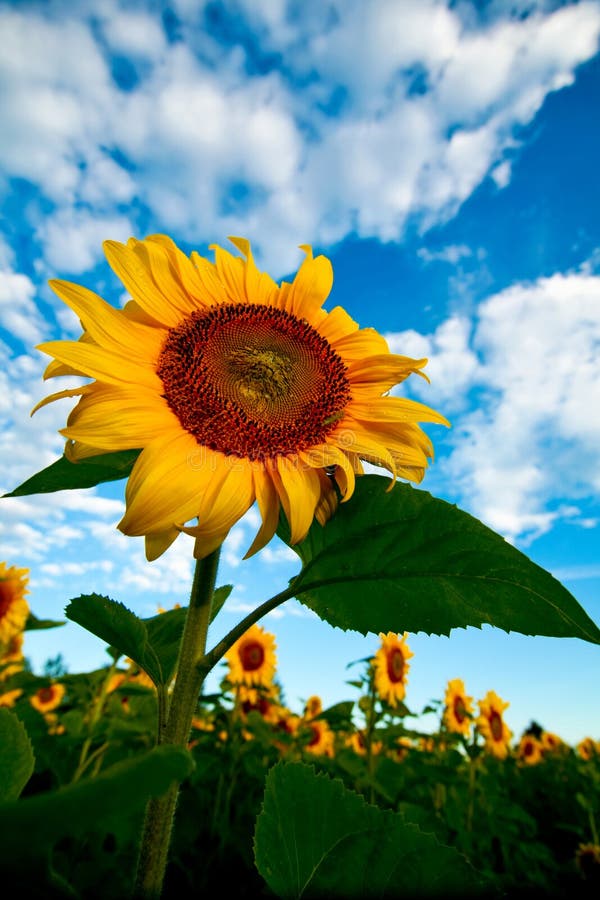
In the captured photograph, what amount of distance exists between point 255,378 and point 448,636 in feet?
2.76

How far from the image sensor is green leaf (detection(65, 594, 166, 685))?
4.36ft

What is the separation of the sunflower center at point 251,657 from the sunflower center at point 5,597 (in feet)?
8.26

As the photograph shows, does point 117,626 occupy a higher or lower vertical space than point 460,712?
lower

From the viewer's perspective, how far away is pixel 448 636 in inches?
49.3

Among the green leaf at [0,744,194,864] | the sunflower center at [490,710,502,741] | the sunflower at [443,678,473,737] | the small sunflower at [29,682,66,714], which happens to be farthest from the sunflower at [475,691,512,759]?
the green leaf at [0,744,194,864]

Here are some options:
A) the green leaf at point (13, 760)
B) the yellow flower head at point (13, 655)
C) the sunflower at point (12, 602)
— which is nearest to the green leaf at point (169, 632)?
the green leaf at point (13, 760)

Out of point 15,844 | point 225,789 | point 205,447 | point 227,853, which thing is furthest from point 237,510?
point 225,789

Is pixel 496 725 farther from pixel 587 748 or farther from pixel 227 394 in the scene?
pixel 227 394

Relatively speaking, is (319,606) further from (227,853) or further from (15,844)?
(227,853)

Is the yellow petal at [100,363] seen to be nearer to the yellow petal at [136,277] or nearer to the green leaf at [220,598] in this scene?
the yellow petal at [136,277]

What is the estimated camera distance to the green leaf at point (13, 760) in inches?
47.0

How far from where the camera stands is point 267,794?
1.35 metres

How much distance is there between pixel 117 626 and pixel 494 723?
7876 mm

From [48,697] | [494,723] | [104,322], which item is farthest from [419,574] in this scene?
[494,723]
